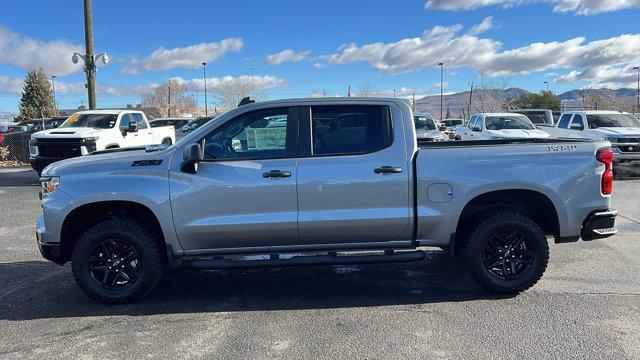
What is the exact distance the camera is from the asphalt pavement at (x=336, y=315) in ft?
13.2

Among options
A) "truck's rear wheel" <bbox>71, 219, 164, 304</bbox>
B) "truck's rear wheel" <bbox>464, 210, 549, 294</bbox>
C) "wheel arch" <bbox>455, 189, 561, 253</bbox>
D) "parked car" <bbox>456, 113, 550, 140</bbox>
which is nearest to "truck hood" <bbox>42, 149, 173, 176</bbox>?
"truck's rear wheel" <bbox>71, 219, 164, 304</bbox>

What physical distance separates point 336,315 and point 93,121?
39.9 ft

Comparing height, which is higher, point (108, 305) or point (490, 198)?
point (490, 198)

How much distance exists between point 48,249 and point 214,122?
78.0 inches

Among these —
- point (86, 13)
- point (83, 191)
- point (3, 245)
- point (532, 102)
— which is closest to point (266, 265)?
point (83, 191)

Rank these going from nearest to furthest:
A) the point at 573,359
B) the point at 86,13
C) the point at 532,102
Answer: the point at 573,359 < the point at 86,13 < the point at 532,102

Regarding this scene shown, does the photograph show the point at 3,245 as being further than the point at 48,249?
Yes

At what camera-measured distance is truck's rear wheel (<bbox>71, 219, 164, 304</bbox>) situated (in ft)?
16.2

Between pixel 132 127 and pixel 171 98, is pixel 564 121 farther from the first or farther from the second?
pixel 171 98

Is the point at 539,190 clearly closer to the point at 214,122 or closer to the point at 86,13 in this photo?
the point at 214,122

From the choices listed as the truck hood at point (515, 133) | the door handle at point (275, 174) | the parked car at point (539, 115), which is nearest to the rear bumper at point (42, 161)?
the door handle at point (275, 174)

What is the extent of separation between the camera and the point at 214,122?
5.03m

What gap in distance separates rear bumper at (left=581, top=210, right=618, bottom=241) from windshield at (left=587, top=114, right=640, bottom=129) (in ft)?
38.0

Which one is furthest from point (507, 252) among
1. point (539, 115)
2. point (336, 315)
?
point (539, 115)
